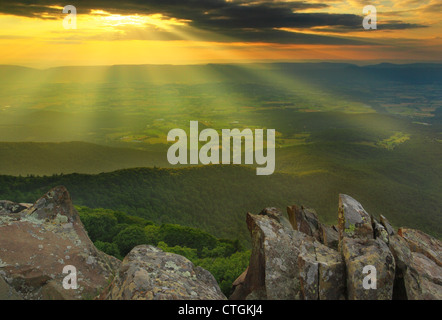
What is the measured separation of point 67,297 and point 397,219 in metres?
103

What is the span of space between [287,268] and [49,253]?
10.9m

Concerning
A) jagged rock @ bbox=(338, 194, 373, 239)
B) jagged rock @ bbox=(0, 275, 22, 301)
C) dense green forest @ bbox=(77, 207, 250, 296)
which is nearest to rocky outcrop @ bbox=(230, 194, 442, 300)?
jagged rock @ bbox=(338, 194, 373, 239)

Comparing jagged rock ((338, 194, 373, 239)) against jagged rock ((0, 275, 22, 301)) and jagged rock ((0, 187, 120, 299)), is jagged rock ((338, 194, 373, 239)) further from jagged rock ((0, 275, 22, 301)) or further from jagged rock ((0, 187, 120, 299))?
jagged rock ((0, 275, 22, 301))

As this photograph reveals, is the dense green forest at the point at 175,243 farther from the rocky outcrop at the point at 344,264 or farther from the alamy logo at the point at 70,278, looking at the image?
the alamy logo at the point at 70,278

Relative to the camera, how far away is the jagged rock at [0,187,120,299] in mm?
13898

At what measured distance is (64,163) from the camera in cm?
16162

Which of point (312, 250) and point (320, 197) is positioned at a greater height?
point (312, 250)

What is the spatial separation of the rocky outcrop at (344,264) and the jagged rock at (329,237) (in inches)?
2.0

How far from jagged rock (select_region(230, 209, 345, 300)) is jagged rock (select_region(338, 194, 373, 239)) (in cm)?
135

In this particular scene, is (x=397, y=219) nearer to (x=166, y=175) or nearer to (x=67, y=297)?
(x=166, y=175)

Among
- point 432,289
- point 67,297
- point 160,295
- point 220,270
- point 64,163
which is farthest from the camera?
point 64,163

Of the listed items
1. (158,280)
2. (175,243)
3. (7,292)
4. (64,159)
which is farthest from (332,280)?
(64,159)

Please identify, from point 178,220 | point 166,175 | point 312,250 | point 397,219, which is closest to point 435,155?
point 397,219
